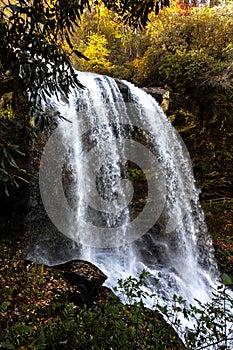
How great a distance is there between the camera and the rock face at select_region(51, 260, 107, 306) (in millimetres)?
4188

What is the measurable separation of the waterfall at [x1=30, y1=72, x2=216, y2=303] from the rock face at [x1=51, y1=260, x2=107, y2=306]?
40.6 inches

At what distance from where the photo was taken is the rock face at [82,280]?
419 centimetres

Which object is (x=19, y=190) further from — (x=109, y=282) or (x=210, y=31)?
(x=210, y=31)

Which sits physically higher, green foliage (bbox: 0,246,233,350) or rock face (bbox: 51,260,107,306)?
green foliage (bbox: 0,246,233,350)

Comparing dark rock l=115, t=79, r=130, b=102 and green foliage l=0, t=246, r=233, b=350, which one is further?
dark rock l=115, t=79, r=130, b=102

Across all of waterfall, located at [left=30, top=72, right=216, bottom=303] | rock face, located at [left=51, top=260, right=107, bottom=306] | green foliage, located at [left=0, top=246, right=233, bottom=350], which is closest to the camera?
green foliage, located at [left=0, top=246, right=233, bottom=350]

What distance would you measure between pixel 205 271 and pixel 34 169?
4.95 meters

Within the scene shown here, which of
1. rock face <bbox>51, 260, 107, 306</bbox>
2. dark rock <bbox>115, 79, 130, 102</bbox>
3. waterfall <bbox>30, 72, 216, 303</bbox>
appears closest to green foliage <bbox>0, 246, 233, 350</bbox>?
rock face <bbox>51, 260, 107, 306</bbox>

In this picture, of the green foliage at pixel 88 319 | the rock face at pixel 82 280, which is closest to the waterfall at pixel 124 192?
the rock face at pixel 82 280

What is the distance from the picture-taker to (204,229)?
27.5 ft

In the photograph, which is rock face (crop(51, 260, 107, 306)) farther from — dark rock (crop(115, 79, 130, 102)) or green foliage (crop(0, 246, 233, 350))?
dark rock (crop(115, 79, 130, 102))

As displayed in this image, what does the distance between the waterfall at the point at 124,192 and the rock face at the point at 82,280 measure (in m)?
1.03

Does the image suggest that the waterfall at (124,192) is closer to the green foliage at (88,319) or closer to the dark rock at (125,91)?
the dark rock at (125,91)

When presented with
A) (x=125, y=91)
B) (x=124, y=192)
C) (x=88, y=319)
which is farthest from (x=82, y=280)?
(x=125, y=91)
